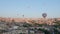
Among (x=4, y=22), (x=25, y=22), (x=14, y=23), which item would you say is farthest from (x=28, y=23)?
(x=4, y=22)

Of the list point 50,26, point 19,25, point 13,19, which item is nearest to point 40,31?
point 50,26

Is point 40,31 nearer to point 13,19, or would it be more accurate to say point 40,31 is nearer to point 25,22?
point 25,22

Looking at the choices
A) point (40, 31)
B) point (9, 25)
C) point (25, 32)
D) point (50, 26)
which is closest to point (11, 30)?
point (9, 25)

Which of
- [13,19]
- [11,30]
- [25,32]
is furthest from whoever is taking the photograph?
[13,19]

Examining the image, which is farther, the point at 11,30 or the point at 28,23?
the point at 28,23

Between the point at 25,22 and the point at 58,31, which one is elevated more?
the point at 25,22

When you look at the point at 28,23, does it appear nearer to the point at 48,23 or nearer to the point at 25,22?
the point at 25,22

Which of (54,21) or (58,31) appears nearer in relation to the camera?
(58,31)

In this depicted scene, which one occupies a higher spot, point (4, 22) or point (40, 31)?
point (4, 22)

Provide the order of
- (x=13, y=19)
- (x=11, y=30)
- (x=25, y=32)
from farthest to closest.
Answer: (x=13, y=19)
(x=11, y=30)
(x=25, y=32)
